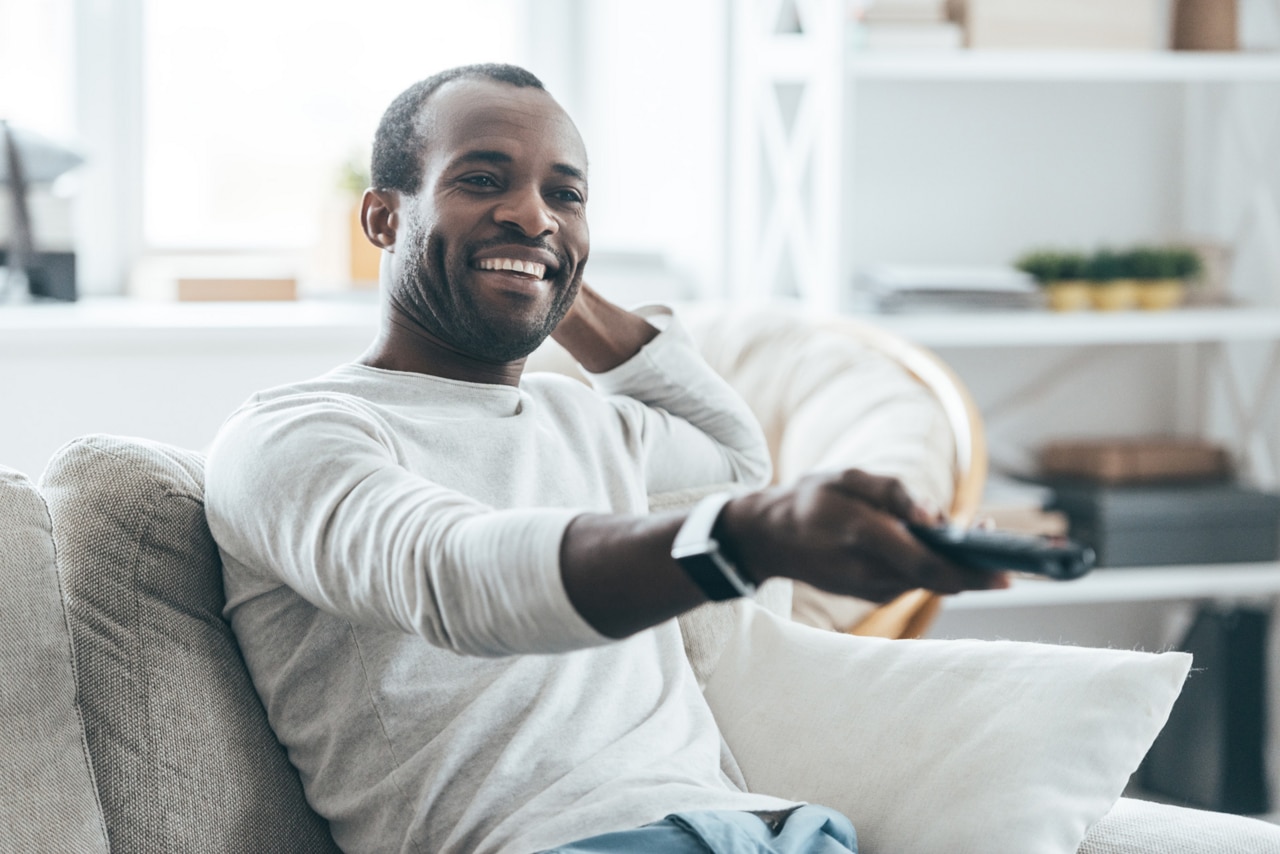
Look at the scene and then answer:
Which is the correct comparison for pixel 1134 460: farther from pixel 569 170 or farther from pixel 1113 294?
pixel 569 170

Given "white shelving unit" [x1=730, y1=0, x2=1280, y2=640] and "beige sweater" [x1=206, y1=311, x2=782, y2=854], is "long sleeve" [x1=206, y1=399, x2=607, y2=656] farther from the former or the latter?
"white shelving unit" [x1=730, y1=0, x2=1280, y2=640]

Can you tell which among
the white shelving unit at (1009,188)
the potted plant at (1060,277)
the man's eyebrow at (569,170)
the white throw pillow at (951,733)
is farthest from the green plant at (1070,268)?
the man's eyebrow at (569,170)

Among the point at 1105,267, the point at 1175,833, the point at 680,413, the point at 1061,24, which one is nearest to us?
the point at 1175,833

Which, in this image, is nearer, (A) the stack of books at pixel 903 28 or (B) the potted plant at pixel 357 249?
(A) the stack of books at pixel 903 28

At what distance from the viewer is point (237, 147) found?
286cm

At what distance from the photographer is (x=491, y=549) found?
875mm

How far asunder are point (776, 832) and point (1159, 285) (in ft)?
5.78

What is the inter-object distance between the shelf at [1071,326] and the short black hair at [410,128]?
48.0 inches

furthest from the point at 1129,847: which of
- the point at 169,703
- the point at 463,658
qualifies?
the point at 169,703

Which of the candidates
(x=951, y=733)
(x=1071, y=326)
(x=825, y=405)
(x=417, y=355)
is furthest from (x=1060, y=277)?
(x=417, y=355)

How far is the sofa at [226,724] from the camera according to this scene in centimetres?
114

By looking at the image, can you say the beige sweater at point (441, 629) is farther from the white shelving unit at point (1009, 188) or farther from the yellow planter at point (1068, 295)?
the yellow planter at point (1068, 295)

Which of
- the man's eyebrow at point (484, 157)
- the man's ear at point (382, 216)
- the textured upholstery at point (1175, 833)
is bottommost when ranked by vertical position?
the textured upholstery at point (1175, 833)

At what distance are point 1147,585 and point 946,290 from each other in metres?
0.62
